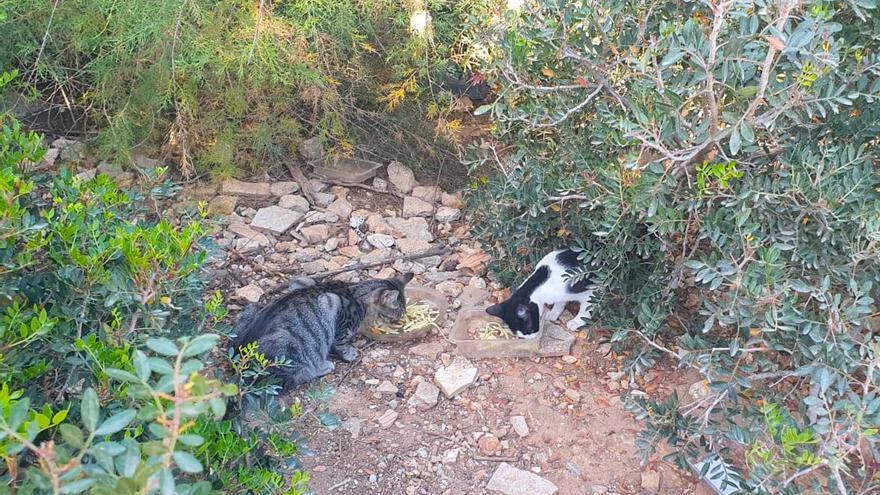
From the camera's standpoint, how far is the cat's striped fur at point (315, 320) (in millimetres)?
3625

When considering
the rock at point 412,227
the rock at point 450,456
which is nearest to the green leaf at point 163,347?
the rock at point 450,456

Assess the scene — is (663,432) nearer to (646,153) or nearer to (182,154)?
(646,153)

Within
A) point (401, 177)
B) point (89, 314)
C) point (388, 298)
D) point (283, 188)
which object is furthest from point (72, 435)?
point (401, 177)

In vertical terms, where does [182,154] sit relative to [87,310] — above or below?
below

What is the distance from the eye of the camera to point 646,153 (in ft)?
10.9

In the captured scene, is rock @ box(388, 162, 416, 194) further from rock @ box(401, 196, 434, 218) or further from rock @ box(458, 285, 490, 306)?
rock @ box(458, 285, 490, 306)

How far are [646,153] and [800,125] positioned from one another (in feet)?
2.28

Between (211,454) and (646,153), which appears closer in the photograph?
(211,454)

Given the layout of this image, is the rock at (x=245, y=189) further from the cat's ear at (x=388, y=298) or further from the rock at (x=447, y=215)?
the cat's ear at (x=388, y=298)

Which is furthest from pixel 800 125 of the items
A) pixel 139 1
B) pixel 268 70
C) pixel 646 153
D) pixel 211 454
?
pixel 139 1

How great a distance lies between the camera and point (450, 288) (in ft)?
15.0

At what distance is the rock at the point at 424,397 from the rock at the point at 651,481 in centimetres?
104

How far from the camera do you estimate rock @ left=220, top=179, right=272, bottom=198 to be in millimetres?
5133

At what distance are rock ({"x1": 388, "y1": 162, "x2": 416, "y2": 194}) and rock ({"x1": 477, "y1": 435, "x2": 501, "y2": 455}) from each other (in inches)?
90.0
